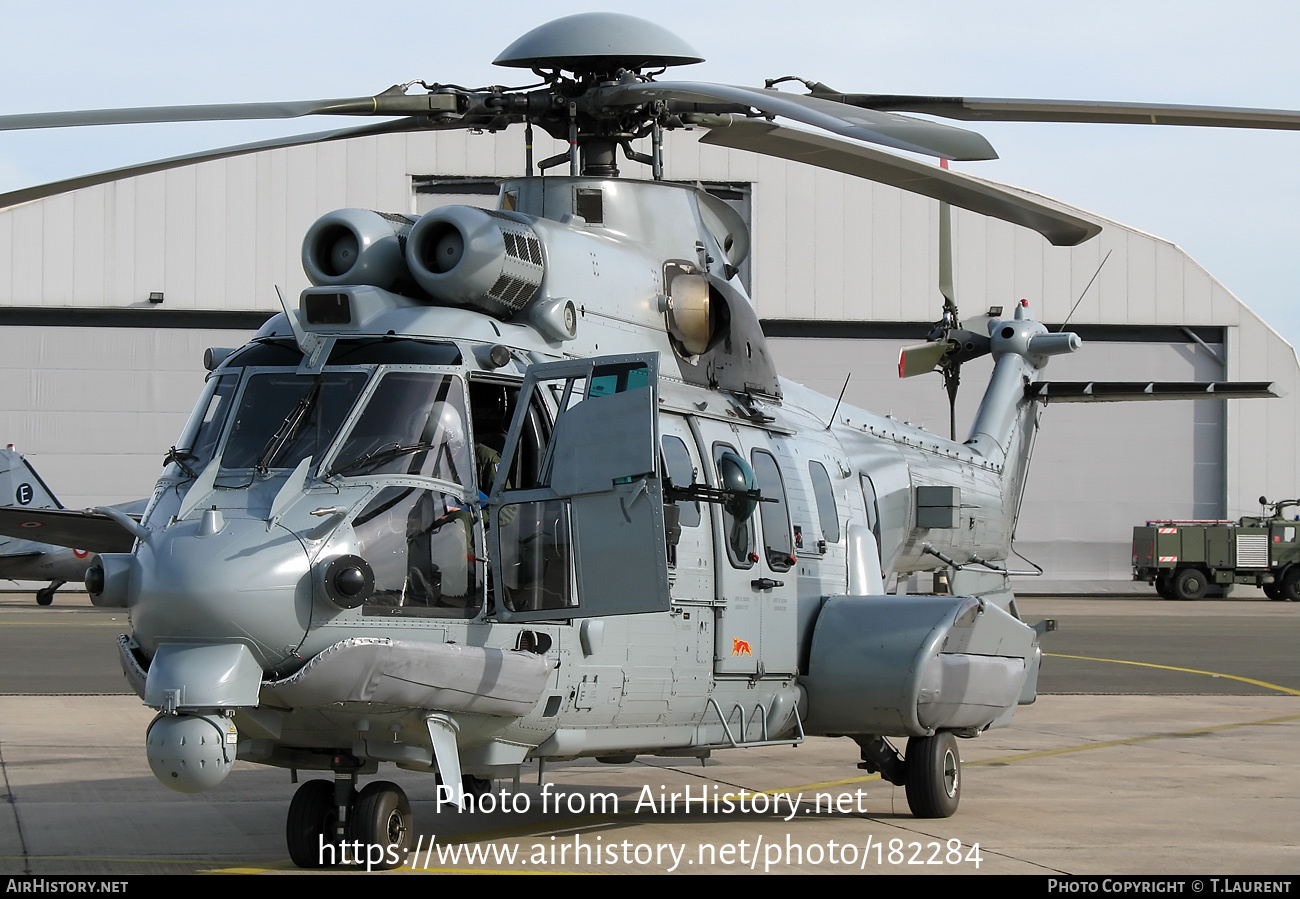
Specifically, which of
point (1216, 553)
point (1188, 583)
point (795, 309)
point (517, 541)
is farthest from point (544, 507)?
point (1188, 583)

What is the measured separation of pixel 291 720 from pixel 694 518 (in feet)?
8.36

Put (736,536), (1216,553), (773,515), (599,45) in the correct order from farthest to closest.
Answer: (1216,553) < (773,515) < (736,536) < (599,45)

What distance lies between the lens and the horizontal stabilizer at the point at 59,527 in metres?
8.60

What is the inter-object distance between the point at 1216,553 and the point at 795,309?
1269 centimetres

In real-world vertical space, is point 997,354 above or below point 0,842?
above

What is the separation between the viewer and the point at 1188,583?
39.1 metres

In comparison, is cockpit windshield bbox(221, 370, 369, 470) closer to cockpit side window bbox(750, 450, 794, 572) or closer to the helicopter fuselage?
the helicopter fuselage

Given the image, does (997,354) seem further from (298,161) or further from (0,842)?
(298,161)

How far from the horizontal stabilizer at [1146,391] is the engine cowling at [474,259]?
7469 millimetres

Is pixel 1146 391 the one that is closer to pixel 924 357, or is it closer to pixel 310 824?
pixel 924 357

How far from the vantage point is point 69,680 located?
1822 cm

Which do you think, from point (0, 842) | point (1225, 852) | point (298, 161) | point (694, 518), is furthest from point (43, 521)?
point (298, 161)

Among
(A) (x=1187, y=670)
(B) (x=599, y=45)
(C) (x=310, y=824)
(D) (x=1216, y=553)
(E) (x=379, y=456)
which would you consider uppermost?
(B) (x=599, y=45)
